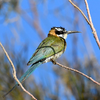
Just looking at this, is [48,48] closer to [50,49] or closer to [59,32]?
[50,49]

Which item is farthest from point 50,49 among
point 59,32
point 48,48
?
point 59,32

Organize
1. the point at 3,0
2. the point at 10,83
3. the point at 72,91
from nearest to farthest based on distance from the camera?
the point at 72,91 < the point at 10,83 < the point at 3,0

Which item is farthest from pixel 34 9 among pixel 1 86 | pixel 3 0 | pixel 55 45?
pixel 1 86

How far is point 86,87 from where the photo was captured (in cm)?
205

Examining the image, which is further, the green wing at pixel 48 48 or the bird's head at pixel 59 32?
the bird's head at pixel 59 32

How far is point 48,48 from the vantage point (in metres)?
2.26

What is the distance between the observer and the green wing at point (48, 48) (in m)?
2.08

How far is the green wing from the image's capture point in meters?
2.08

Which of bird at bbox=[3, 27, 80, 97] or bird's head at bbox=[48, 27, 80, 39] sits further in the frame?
bird's head at bbox=[48, 27, 80, 39]

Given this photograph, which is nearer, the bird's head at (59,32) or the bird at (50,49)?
the bird at (50,49)

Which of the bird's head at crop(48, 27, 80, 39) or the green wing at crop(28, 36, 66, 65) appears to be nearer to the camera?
the green wing at crop(28, 36, 66, 65)

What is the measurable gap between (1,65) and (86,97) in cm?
78

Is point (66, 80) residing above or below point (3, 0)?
below

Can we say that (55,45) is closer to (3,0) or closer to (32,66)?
(32,66)
